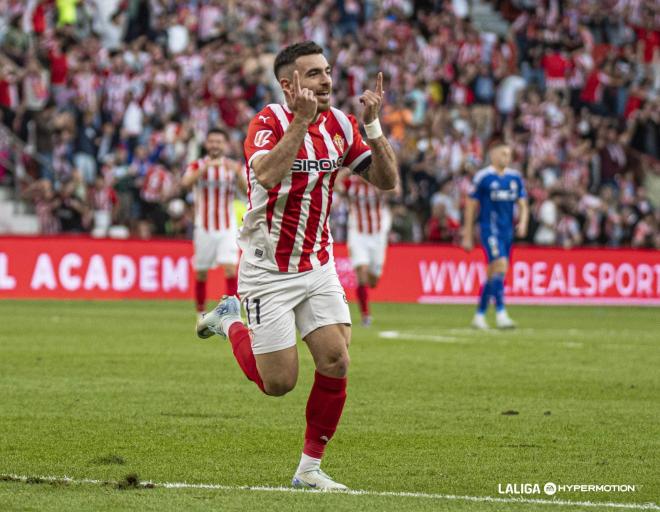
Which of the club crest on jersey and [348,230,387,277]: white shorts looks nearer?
the club crest on jersey

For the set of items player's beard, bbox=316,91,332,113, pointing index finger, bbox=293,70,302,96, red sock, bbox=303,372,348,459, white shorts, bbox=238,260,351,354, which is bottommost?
red sock, bbox=303,372,348,459

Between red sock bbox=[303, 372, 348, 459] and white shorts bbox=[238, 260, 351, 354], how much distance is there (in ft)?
0.91

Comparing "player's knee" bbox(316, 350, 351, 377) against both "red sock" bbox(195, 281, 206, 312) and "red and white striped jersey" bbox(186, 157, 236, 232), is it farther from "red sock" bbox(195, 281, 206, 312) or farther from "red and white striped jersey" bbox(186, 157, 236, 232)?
"red sock" bbox(195, 281, 206, 312)

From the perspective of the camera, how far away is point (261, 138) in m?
6.99

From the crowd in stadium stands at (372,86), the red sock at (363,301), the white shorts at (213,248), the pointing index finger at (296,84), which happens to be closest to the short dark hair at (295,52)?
the pointing index finger at (296,84)

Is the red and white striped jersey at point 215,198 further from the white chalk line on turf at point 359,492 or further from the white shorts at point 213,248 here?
the white chalk line on turf at point 359,492

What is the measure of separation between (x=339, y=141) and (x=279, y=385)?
4.28ft

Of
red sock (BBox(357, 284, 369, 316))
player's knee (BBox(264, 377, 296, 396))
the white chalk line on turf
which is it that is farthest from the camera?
red sock (BBox(357, 284, 369, 316))

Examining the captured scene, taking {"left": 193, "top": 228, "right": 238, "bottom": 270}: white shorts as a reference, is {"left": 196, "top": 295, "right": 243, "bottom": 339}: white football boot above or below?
above

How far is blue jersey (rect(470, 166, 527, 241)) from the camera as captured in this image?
743 inches

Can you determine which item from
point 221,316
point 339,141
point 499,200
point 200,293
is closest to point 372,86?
point 499,200

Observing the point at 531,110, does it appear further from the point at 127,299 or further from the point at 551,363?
the point at 551,363

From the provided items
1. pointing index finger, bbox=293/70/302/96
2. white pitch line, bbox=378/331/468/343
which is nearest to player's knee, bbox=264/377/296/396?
pointing index finger, bbox=293/70/302/96

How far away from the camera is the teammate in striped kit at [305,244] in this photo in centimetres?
702
